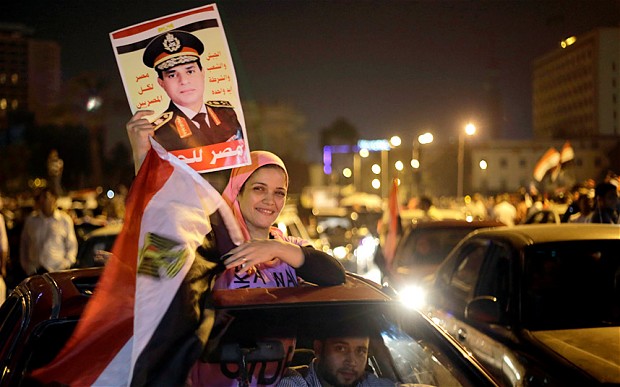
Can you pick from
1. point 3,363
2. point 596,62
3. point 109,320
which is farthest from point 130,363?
point 596,62

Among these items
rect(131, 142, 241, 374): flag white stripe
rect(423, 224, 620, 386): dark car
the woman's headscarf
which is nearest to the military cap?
the woman's headscarf

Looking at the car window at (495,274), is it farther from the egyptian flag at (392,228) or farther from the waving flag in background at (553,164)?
the waving flag in background at (553,164)

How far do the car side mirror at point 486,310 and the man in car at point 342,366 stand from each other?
1804mm

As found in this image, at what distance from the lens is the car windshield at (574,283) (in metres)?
5.34

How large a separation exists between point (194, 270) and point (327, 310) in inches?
30.9

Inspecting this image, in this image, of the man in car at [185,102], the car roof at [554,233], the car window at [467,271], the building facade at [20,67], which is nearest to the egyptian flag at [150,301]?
the man in car at [185,102]

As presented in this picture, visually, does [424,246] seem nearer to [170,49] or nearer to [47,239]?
[47,239]

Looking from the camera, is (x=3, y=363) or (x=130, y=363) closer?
(x=130, y=363)

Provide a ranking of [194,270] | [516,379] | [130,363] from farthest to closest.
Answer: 1. [516,379]
2. [194,270]
3. [130,363]

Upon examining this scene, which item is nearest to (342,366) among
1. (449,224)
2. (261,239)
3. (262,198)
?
(261,239)

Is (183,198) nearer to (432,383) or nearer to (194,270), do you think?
(194,270)

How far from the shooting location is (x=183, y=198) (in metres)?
2.80

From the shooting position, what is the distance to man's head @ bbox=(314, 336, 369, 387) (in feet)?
11.2

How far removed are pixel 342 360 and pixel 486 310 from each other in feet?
6.53
